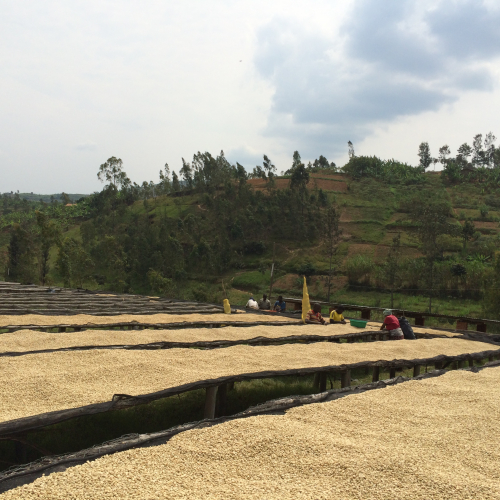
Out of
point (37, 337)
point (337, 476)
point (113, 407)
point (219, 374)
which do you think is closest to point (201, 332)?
point (37, 337)

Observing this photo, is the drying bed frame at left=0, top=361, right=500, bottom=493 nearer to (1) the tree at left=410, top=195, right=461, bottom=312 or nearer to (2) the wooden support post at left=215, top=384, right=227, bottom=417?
(2) the wooden support post at left=215, top=384, right=227, bottom=417

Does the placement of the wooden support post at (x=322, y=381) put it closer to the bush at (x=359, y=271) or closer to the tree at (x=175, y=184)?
the bush at (x=359, y=271)

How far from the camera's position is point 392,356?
21.3ft

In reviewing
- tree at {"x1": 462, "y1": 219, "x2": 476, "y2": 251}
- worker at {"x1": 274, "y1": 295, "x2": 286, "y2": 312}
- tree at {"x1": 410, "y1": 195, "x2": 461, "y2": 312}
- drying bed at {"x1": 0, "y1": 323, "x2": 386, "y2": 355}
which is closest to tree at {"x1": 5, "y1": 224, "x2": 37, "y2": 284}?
worker at {"x1": 274, "y1": 295, "x2": 286, "y2": 312}

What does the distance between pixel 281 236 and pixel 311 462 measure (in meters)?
35.2

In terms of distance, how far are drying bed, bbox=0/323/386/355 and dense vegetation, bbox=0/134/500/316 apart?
13.7 metres

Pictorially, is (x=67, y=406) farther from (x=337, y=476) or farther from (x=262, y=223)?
(x=262, y=223)

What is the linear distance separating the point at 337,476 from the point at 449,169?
181 ft

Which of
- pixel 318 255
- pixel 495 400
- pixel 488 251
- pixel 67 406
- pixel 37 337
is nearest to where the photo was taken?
pixel 67 406

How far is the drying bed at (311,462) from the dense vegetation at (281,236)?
17.1m

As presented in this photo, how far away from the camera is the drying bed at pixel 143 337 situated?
583 cm

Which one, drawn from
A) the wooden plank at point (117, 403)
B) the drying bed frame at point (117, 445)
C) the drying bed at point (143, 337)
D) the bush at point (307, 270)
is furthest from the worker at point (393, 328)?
the bush at point (307, 270)

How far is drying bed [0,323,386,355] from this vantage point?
583cm

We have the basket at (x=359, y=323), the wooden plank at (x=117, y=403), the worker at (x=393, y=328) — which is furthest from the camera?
the basket at (x=359, y=323)
